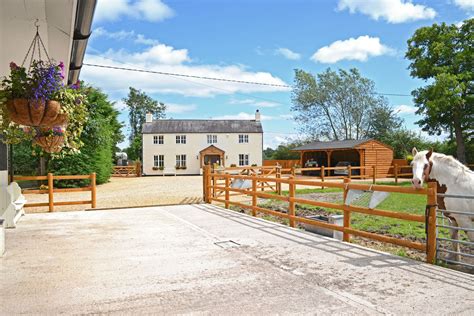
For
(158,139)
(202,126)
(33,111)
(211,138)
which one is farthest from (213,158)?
(33,111)

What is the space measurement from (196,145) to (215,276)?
1243 inches

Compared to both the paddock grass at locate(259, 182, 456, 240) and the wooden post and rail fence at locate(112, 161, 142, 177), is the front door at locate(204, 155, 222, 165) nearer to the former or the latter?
the wooden post and rail fence at locate(112, 161, 142, 177)

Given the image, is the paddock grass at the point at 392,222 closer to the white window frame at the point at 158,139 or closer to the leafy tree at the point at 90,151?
the leafy tree at the point at 90,151

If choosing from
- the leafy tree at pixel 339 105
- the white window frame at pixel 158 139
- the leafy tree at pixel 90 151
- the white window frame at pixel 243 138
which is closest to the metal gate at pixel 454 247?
the leafy tree at pixel 90 151

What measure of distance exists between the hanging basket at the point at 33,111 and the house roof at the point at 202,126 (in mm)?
30901

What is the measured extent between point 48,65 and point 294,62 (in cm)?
4374

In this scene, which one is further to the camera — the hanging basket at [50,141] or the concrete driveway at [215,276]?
the hanging basket at [50,141]

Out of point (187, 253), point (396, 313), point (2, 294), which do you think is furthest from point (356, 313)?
point (2, 294)

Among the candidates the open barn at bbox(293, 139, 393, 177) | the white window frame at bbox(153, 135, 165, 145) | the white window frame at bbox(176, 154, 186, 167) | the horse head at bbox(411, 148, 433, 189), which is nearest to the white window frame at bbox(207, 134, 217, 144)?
the white window frame at bbox(176, 154, 186, 167)

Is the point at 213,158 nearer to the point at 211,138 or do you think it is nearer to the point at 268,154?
the point at 211,138

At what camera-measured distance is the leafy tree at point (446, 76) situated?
2248cm

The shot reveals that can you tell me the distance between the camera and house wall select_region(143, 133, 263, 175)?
34.2 metres

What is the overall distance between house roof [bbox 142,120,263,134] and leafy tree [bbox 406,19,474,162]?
50.9 ft

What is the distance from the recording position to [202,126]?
3606 centimetres
